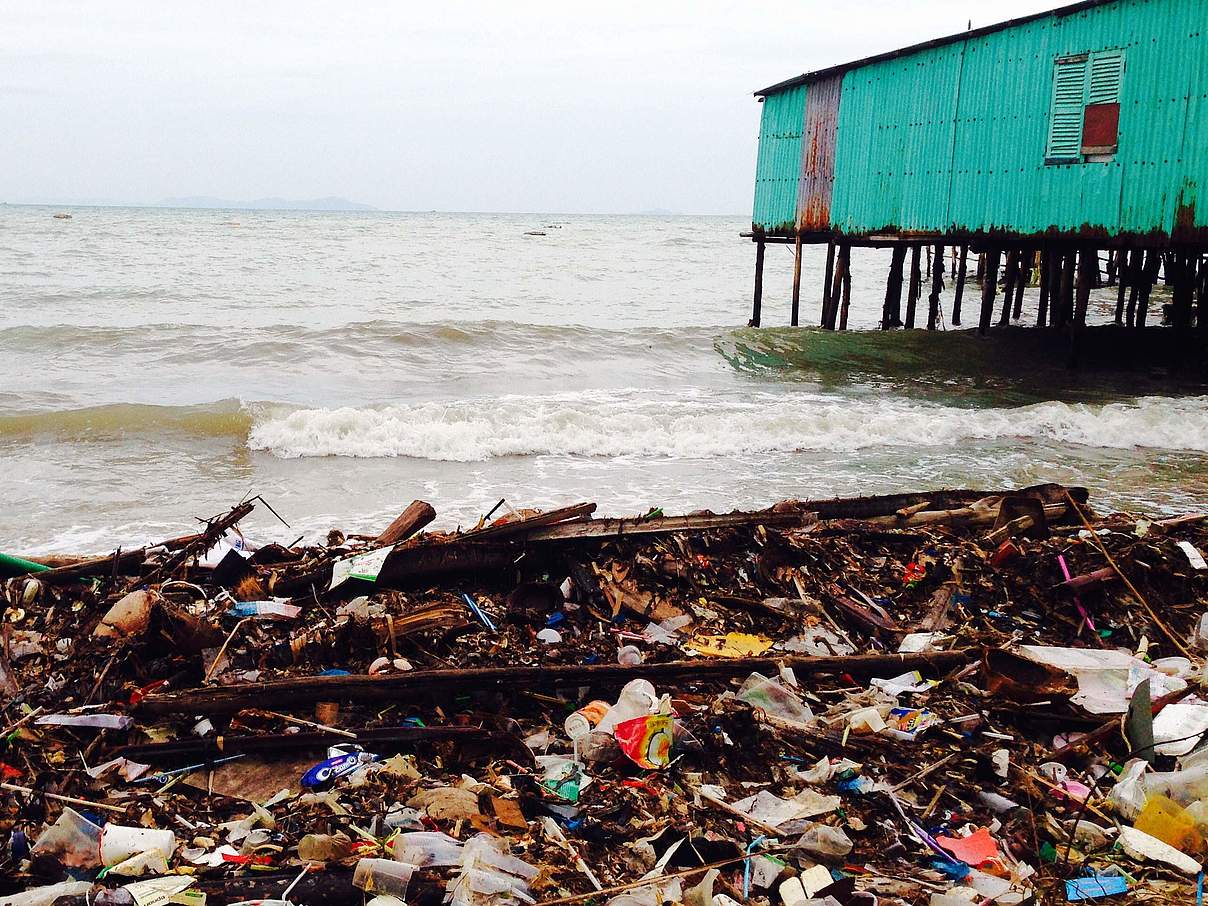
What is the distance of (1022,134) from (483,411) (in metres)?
9.37

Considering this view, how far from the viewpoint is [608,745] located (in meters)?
3.44

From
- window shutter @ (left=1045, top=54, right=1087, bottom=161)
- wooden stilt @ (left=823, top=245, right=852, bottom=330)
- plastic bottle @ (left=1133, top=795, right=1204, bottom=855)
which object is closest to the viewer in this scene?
plastic bottle @ (left=1133, top=795, right=1204, bottom=855)

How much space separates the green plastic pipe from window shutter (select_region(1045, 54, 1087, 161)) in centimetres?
1440

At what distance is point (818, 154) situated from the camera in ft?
58.7

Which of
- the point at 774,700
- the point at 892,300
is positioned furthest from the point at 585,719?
the point at 892,300

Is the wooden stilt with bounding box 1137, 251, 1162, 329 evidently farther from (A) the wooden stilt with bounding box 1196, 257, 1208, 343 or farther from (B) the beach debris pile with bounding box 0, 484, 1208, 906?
(B) the beach debris pile with bounding box 0, 484, 1208, 906

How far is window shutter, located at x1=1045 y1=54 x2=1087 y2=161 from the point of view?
1394cm

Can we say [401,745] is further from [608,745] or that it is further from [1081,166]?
[1081,166]

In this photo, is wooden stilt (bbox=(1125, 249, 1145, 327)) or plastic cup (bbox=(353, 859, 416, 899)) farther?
wooden stilt (bbox=(1125, 249, 1145, 327))

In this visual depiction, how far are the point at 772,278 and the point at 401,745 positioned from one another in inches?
1548

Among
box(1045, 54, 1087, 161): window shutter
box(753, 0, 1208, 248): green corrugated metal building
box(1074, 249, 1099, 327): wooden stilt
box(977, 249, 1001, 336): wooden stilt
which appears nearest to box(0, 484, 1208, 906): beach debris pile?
box(753, 0, 1208, 248): green corrugated metal building

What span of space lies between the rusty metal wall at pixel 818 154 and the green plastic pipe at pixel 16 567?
616 inches

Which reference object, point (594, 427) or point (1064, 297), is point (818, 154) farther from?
point (594, 427)

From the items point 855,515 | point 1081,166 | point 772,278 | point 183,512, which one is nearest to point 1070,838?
point 855,515
